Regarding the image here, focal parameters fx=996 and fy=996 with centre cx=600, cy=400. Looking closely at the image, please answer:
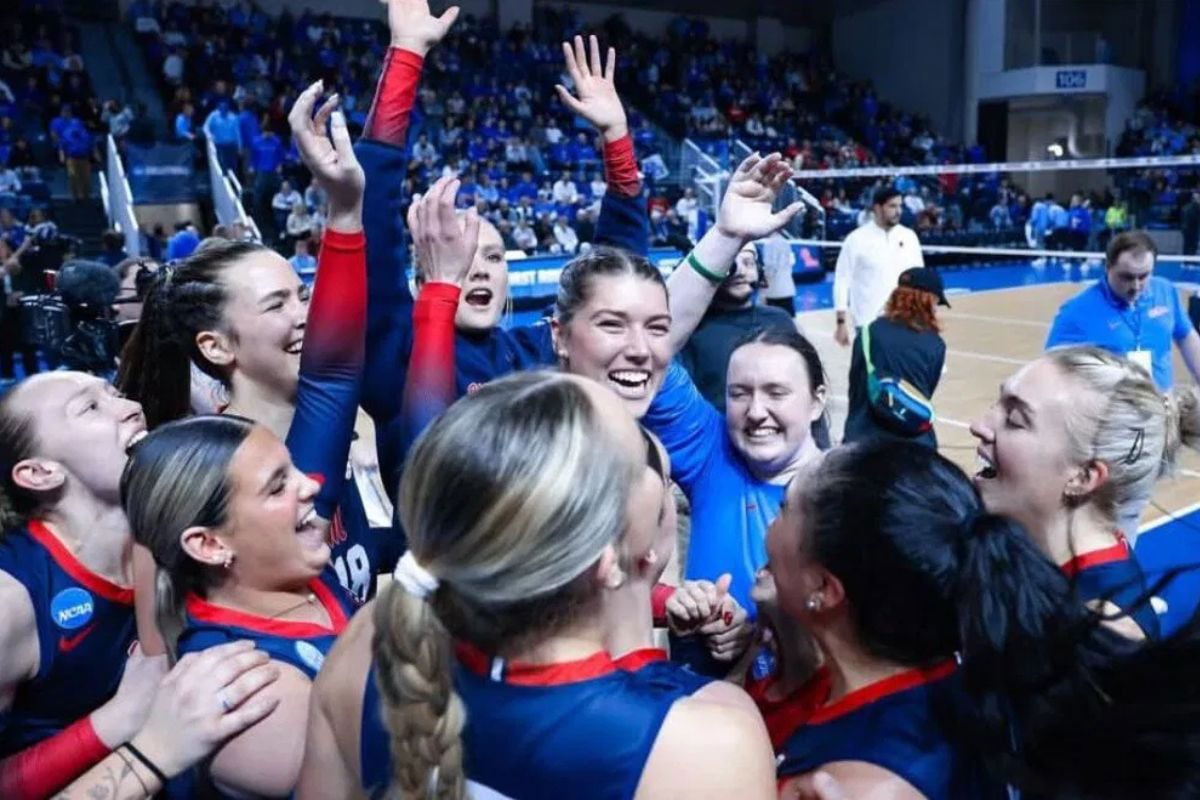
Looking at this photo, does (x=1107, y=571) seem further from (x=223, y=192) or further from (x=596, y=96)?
(x=223, y=192)

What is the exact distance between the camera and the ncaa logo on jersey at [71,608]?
1756mm

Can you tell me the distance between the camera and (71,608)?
5.85 feet

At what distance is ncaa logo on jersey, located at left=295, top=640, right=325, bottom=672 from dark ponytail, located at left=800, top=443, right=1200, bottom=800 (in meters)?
0.79

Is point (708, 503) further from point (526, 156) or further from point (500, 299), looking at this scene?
point (526, 156)

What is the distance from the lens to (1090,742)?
1232 millimetres

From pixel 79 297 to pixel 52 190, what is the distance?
1182cm

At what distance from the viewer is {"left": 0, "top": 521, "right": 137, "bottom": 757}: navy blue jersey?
5.67ft

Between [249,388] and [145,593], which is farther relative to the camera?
[249,388]

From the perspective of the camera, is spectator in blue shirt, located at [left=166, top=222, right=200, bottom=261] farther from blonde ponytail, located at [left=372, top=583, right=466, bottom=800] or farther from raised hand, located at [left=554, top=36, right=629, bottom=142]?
blonde ponytail, located at [left=372, top=583, right=466, bottom=800]

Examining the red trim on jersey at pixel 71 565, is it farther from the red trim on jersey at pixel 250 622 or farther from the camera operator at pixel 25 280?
the camera operator at pixel 25 280

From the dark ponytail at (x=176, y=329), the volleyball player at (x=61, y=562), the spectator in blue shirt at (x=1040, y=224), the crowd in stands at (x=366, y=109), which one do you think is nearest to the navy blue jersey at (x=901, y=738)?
the volleyball player at (x=61, y=562)

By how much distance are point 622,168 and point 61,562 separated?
167 cm

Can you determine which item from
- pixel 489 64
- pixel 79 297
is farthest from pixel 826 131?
pixel 79 297

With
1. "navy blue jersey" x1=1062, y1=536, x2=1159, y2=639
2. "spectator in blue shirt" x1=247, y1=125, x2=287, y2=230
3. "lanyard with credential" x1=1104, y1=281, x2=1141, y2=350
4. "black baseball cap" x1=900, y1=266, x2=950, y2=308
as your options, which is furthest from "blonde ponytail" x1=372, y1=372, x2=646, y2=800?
"spectator in blue shirt" x1=247, y1=125, x2=287, y2=230
